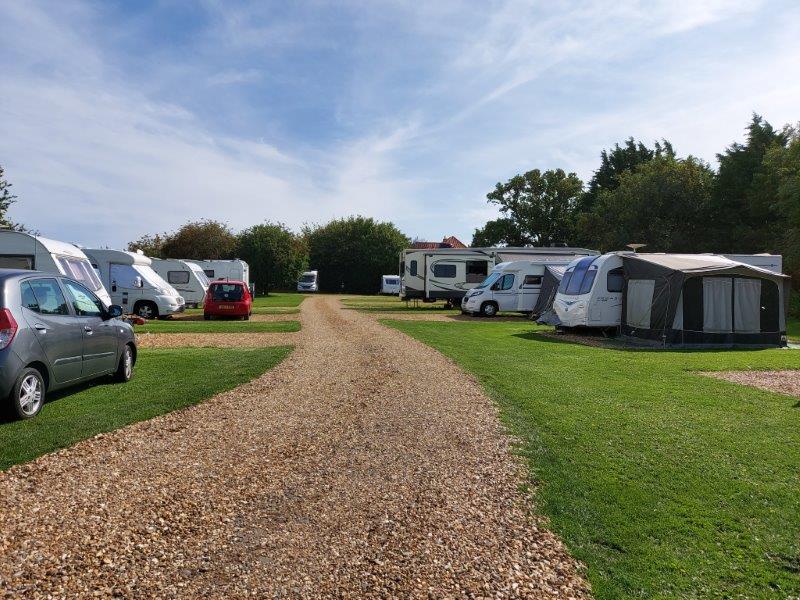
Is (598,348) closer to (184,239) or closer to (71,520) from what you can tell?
(71,520)

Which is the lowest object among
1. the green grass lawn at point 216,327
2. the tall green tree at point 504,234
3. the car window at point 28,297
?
the green grass lawn at point 216,327

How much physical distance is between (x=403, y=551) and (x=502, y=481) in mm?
1432

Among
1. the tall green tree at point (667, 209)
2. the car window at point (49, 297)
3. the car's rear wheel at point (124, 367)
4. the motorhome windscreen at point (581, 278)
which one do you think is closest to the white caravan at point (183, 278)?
the motorhome windscreen at point (581, 278)

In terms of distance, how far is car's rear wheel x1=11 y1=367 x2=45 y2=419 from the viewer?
595 cm

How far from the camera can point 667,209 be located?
3950 cm

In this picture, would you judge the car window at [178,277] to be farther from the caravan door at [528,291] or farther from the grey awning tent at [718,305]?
the grey awning tent at [718,305]

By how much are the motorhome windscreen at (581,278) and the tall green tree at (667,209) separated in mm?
23126

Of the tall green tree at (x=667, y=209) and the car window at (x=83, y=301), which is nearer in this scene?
the car window at (x=83, y=301)

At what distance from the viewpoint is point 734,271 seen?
49.2 ft

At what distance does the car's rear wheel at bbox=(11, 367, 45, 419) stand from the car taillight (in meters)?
0.36

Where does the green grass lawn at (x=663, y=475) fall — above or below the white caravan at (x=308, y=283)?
below

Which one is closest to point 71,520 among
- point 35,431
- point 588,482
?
point 35,431

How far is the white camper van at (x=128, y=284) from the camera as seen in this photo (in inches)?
829

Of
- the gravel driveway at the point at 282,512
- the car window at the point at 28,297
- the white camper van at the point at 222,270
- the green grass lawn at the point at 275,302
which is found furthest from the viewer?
the white camper van at the point at 222,270
